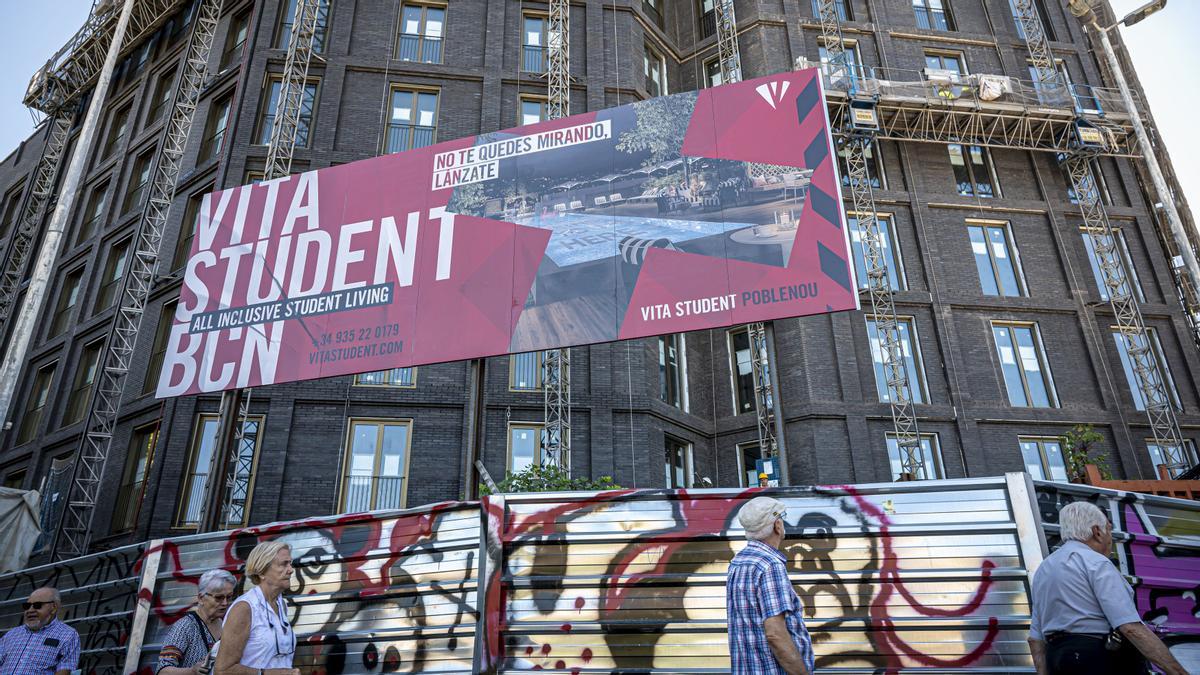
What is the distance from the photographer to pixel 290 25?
2341 centimetres

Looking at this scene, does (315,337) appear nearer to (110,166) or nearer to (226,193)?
(226,193)

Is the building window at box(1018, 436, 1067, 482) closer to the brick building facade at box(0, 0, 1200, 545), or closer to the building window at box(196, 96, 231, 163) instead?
the brick building facade at box(0, 0, 1200, 545)

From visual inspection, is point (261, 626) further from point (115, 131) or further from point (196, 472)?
point (115, 131)

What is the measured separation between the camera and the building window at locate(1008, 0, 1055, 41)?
27375 millimetres

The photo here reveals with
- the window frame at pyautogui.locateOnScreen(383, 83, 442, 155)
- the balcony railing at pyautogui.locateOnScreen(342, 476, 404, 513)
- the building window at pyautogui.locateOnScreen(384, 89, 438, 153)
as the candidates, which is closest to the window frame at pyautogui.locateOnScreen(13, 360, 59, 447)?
the balcony railing at pyautogui.locateOnScreen(342, 476, 404, 513)

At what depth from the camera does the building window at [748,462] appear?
840 inches

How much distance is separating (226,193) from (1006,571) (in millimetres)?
13054

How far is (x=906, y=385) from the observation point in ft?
→ 69.8

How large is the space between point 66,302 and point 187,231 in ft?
26.6

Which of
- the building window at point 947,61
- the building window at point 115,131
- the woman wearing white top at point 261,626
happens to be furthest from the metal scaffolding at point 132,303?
the building window at point 947,61

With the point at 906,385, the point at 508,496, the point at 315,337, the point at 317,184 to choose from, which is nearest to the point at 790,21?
the point at 906,385

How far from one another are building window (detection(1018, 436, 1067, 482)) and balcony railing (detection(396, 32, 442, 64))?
20.5 m

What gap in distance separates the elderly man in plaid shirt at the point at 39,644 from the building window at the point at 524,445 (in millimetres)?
12416

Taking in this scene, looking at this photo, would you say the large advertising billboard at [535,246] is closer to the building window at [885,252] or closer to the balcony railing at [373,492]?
the balcony railing at [373,492]
